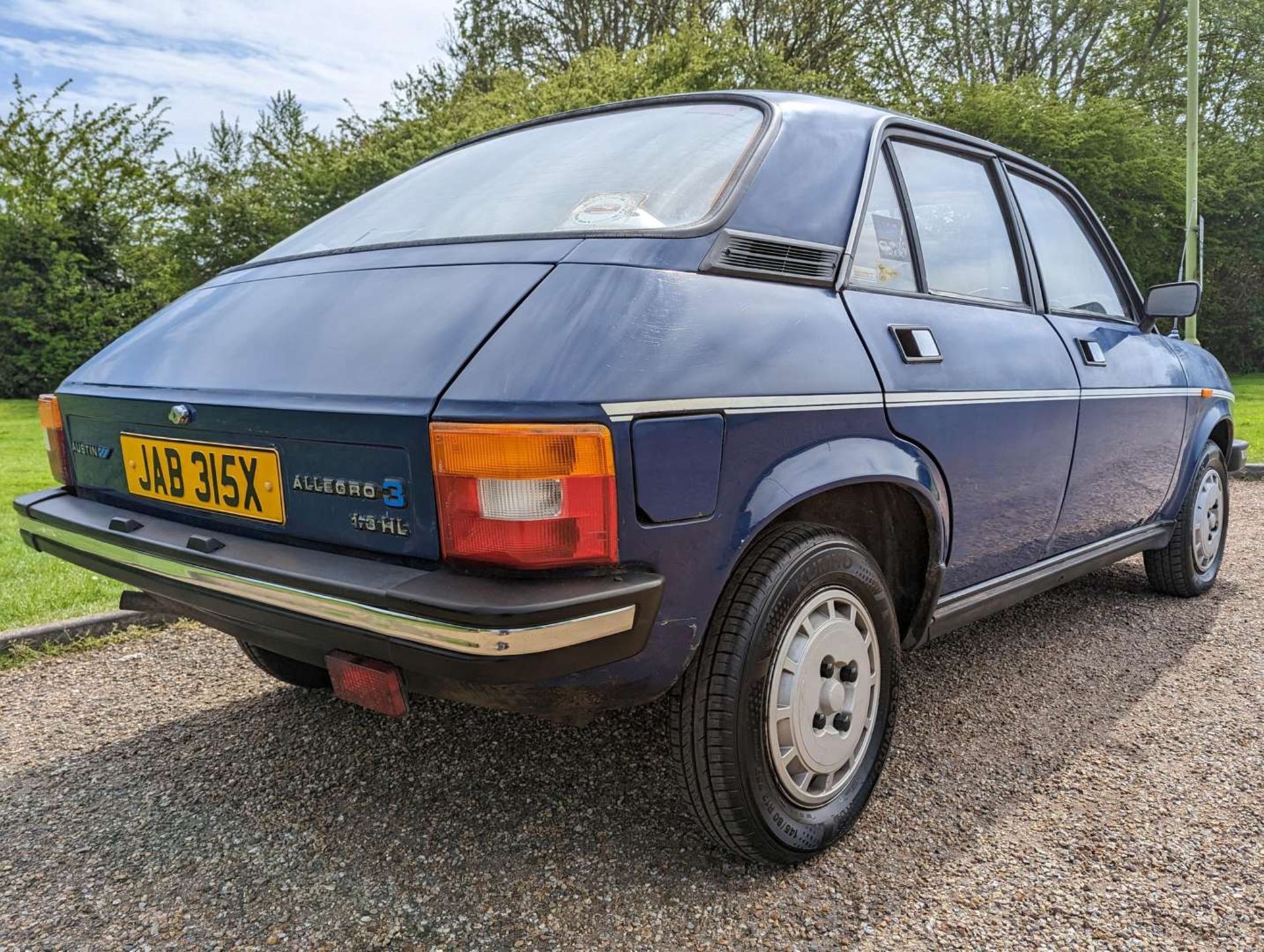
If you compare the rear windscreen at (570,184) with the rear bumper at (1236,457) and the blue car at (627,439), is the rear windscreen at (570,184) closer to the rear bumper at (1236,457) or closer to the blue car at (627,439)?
the blue car at (627,439)

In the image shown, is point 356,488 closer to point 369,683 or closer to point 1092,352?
point 369,683

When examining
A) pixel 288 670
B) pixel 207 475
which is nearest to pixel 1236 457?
pixel 288 670

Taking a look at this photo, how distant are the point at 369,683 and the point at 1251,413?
1343cm

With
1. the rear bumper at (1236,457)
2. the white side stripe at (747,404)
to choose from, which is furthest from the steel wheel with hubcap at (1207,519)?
the white side stripe at (747,404)

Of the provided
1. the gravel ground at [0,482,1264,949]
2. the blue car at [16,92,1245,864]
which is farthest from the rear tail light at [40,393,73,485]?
the gravel ground at [0,482,1264,949]

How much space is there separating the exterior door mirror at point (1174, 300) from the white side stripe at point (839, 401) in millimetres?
687

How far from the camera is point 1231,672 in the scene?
332 centimetres

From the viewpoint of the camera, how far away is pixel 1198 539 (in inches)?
165

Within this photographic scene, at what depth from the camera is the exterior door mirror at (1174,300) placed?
362 cm

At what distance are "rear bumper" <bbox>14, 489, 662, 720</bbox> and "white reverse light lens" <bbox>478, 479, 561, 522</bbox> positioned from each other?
0.38 feet

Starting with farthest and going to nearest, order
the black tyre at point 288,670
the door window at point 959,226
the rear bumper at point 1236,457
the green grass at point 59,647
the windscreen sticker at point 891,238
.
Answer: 1. the rear bumper at point 1236,457
2. the green grass at point 59,647
3. the black tyre at point 288,670
4. the door window at point 959,226
5. the windscreen sticker at point 891,238

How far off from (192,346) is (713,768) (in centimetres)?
153

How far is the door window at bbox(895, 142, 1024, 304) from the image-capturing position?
2.59m

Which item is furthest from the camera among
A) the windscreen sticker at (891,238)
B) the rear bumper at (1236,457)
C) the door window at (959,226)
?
the rear bumper at (1236,457)
